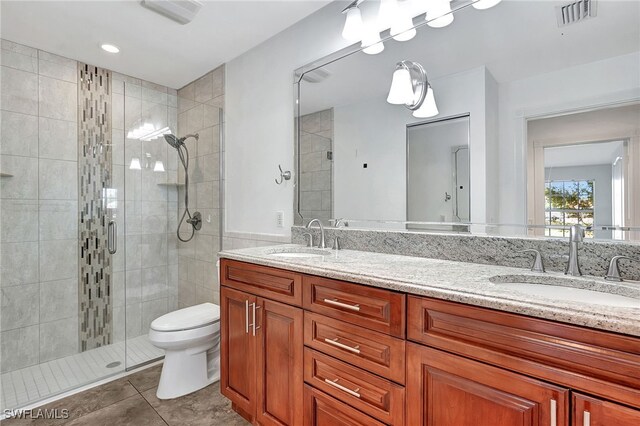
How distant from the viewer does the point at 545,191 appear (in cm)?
128

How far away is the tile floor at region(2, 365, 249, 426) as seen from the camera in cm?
179

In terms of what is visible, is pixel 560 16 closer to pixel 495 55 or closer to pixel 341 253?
pixel 495 55

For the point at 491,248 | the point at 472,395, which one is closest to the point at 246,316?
the point at 472,395

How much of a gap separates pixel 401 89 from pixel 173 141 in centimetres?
214

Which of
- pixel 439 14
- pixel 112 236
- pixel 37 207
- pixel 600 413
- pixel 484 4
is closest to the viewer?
pixel 600 413

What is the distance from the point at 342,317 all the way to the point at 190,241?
7.07 ft

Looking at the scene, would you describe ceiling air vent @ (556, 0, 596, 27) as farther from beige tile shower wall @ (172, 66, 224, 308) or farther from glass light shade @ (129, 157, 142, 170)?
glass light shade @ (129, 157, 142, 170)

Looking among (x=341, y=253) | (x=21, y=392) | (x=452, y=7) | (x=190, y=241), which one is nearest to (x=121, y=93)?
(x=190, y=241)

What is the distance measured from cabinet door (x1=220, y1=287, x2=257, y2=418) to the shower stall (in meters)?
1.02

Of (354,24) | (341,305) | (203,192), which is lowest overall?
(341,305)

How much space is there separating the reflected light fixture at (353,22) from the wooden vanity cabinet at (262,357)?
1463mm

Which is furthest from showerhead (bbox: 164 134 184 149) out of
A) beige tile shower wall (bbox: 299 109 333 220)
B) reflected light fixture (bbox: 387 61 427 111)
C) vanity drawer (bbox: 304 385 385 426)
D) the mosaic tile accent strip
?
vanity drawer (bbox: 304 385 385 426)

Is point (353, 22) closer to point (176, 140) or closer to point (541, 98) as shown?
point (541, 98)

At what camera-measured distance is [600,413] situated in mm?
714
